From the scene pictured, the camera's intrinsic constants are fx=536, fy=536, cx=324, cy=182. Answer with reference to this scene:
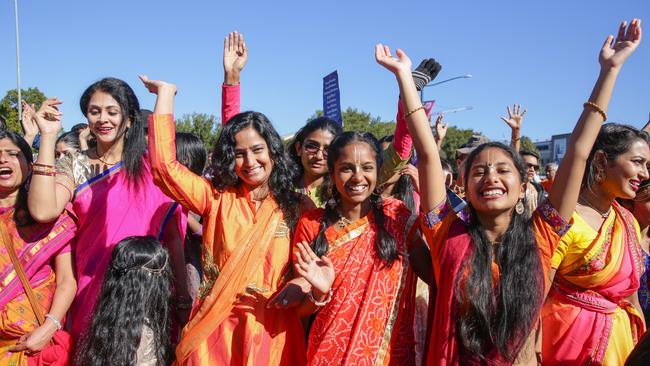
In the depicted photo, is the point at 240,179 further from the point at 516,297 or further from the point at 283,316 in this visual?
the point at 516,297

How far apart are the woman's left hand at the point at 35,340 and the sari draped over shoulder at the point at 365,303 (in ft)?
4.34

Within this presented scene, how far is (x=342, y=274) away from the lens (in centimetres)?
248

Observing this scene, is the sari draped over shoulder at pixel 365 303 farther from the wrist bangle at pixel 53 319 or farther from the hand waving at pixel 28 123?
the hand waving at pixel 28 123

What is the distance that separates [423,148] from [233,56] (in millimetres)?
1381

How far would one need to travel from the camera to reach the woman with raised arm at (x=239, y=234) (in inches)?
96.8

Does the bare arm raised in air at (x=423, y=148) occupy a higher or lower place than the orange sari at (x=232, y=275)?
higher

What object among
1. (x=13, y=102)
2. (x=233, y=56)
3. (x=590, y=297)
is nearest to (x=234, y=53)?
(x=233, y=56)

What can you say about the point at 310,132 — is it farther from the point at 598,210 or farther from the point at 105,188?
the point at 598,210

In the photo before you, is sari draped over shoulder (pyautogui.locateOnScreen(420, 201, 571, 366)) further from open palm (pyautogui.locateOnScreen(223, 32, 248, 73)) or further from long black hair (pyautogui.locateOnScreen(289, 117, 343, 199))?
open palm (pyautogui.locateOnScreen(223, 32, 248, 73))

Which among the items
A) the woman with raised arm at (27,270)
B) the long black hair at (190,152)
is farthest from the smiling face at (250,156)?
the long black hair at (190,152)


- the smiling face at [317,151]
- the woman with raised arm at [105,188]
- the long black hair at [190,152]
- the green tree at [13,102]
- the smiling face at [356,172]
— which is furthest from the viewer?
the green tree at [13,102]

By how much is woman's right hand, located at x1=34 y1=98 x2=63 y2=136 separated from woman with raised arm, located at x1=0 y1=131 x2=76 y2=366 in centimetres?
17

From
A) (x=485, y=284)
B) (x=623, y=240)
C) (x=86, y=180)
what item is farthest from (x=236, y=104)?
(x=623, y=240)

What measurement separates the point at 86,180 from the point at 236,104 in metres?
0.94
